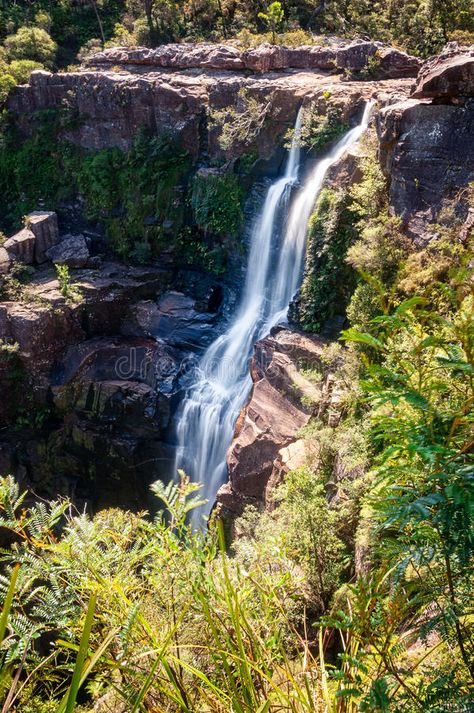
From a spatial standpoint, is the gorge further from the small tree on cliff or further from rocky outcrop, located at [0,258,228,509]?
the small tree on cliff

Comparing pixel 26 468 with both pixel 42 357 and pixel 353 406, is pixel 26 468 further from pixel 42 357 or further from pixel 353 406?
pixel 353 406

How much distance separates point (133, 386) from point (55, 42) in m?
19.2

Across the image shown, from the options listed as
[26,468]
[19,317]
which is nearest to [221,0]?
[19,317]

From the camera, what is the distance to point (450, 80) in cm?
845

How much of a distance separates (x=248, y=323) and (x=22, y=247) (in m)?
7.71

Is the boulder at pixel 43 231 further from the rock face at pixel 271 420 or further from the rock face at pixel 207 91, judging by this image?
the rock face at pixel 271 420

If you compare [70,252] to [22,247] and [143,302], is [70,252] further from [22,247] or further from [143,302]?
[143,302]

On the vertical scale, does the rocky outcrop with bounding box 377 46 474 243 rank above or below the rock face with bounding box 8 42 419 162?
below

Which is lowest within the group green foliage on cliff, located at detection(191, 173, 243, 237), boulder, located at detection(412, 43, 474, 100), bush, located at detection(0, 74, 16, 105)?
green foliage on cliff, located at detection(191, 173, 243, 237)

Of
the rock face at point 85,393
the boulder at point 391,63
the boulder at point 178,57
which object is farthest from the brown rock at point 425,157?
the boulder at point 178,57

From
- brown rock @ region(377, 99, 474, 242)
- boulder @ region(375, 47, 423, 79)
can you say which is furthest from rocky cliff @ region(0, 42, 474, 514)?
brown rock @ region(377, 99, 474, 242)

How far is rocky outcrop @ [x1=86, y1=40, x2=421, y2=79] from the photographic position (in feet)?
47.6

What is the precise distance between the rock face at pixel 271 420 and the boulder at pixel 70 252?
8.03 meters

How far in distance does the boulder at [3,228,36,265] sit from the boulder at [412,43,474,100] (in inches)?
477
